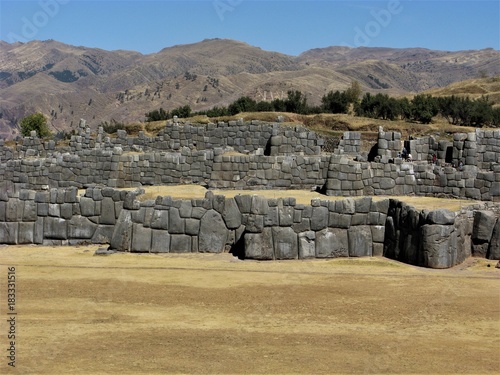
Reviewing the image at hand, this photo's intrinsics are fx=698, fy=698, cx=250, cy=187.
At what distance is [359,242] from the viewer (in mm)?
17609

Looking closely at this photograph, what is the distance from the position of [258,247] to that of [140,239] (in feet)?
10.1

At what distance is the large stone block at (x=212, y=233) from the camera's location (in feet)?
58.5

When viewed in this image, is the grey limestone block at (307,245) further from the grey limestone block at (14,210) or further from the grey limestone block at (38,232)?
the grey limestone block at (14,210)

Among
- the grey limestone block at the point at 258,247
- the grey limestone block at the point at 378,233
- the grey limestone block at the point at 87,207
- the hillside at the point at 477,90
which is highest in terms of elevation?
the hillside at the point at 477,90

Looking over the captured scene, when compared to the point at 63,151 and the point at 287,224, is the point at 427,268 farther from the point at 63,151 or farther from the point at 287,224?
the point at 63,151

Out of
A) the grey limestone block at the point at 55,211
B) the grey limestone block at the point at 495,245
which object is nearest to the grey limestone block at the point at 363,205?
the grey limestone block at the point at 495,245

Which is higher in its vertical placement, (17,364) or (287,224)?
(287,224)

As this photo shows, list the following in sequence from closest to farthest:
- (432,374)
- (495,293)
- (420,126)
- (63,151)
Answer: (432,374) → (495,293) → (63,151) → (420,126)

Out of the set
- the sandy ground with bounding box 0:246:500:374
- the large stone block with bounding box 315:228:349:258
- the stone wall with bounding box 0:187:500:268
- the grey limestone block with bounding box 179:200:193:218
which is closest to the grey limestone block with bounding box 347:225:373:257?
the stone wall with bounding box 0:187:500:268

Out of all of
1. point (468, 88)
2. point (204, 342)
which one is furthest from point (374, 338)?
point (468, 88)

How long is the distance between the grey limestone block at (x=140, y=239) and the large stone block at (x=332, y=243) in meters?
4.29

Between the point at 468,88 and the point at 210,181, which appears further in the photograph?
the point at 468,88

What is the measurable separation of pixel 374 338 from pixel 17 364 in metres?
5.56

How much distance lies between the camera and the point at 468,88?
300ft
